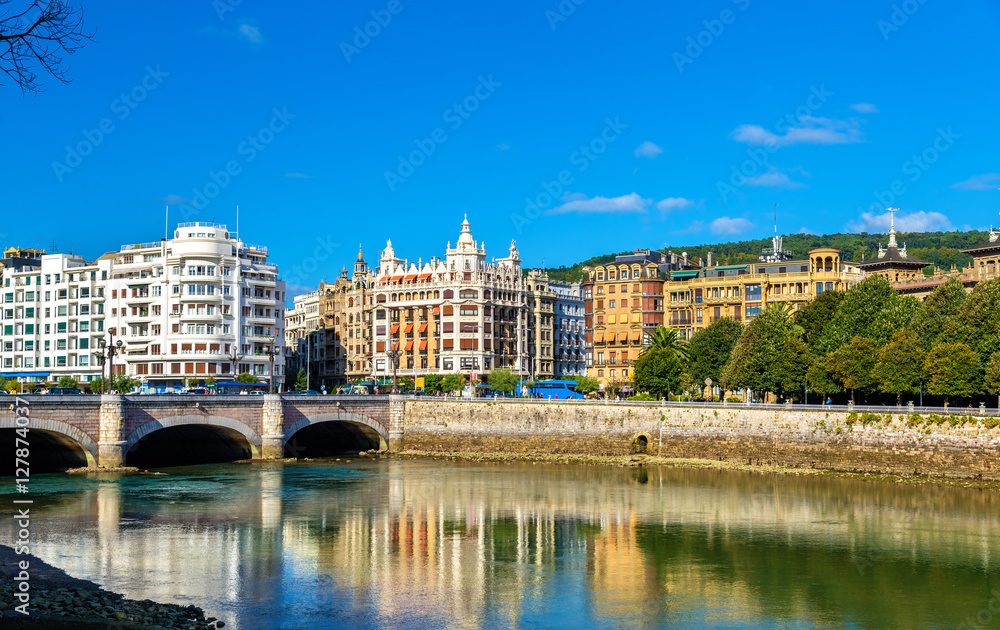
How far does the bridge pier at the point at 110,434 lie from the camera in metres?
95.6

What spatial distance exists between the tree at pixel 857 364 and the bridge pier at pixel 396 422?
49303 mm

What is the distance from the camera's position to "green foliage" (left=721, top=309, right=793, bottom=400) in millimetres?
114125

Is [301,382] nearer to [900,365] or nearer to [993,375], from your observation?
[900,365]

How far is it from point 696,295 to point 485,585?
126942mm

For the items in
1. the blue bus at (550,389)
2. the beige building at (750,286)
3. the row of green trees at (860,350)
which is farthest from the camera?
the beige building at (750,286)

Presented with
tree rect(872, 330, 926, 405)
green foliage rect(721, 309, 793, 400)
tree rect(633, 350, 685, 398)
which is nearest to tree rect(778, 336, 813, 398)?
green foliage rect(721, 309, 793, 400)

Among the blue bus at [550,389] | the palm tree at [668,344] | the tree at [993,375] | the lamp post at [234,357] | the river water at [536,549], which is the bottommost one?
the river water at [536,549]

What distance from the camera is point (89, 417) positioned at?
95.3 meters

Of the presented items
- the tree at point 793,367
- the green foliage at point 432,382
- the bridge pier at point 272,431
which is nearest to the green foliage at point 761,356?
the tree at point 793,367

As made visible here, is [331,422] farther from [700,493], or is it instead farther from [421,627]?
[421,627]

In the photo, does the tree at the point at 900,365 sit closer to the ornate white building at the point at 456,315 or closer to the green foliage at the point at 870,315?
the green foliage at the point at 870,315

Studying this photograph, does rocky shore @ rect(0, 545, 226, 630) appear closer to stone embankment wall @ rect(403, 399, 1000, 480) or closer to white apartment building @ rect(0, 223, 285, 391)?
stone embankment wall @ rect(403, 399, 1000, 480)

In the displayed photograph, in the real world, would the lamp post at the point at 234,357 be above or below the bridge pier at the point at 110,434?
above

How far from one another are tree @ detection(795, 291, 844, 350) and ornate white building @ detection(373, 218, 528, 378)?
2274 inches
